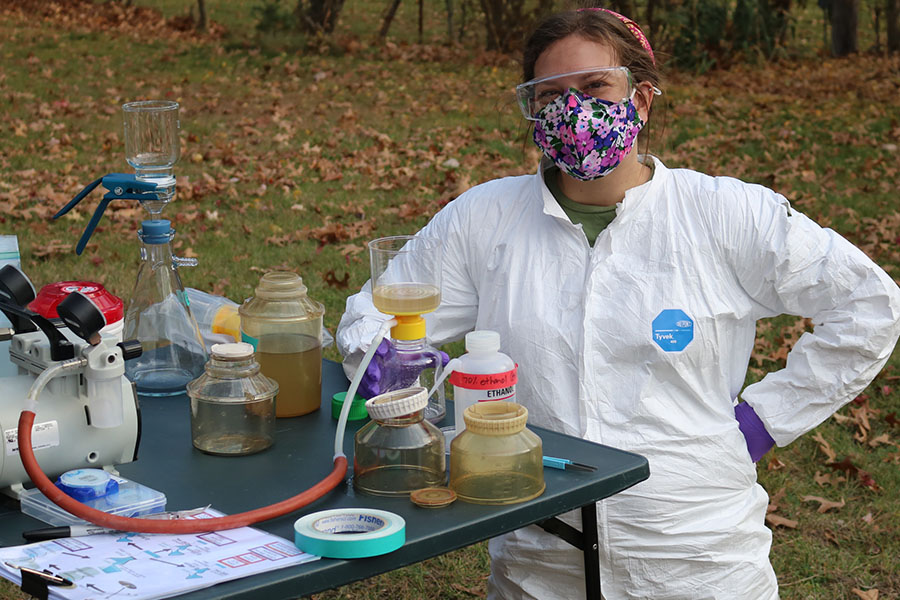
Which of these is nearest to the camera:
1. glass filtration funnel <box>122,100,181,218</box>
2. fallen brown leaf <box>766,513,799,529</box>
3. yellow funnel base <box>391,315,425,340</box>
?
yellow funnel base <box>391,315,425,340</box>

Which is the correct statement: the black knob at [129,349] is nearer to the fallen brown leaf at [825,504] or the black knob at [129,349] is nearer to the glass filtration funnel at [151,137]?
the glass filtration funnel at [151,137]

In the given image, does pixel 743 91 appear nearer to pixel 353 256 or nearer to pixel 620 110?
pixel 353 256

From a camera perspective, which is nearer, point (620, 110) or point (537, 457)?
point (537, 457)

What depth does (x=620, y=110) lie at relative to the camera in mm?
2580

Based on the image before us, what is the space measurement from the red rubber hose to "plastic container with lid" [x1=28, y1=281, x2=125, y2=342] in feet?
0.98

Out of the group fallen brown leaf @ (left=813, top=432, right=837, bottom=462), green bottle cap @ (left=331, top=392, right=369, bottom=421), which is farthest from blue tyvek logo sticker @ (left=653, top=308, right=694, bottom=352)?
fallen brown leaf @ (left=813, top=432, right=837, bottom=462)

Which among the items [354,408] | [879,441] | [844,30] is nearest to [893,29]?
[844,30]

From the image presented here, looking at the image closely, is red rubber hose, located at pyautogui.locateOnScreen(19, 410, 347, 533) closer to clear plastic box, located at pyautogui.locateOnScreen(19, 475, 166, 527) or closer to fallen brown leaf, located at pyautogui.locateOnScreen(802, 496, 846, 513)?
clear plastic box, located at pyautogui.locateOnScreen(19, 475, 166, 527)

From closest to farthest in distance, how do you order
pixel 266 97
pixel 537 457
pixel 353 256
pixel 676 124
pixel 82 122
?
pixel 537 457 < pixel 353 256 < pixel 82 122 < pixel 676 124 < pixel 266 97

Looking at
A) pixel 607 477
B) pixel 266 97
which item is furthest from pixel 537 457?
pixel 266 97

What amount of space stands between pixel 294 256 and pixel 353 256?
360mm

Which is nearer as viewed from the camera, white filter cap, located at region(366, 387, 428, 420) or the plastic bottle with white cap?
white filter cap, located at region(366, 387, 428, 420)

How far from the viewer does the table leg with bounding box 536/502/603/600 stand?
218 cm

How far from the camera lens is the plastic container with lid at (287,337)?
224 centimetres
